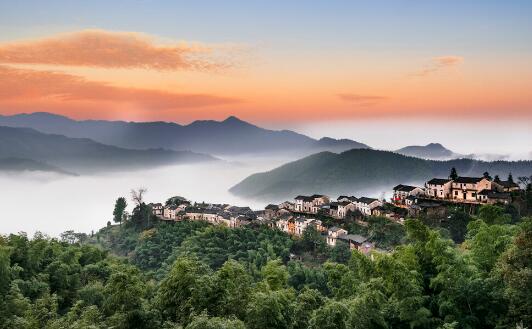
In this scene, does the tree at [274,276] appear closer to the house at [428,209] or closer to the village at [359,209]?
the village at [359,209]

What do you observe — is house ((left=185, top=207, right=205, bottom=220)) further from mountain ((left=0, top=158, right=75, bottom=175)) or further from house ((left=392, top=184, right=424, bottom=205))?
mountain ((left=0, top=158, right=75, bottom=175))

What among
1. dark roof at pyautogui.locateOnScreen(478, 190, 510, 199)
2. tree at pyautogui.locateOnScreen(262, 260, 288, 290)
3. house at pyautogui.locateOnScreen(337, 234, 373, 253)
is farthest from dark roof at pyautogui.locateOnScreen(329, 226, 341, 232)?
tree at pyautogui.locateOnScreen(262, 260, 288, 290)

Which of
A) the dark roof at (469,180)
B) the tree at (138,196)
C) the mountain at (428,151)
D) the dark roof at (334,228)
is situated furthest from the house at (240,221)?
the mountain at (428,151)

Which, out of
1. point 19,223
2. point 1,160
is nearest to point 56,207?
point 19,223

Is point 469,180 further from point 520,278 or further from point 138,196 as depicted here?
point 138,196

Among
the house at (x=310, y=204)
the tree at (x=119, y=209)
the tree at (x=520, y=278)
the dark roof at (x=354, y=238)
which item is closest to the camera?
the tree at (x=520, y=278)

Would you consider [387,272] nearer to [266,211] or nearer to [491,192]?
[491,192]

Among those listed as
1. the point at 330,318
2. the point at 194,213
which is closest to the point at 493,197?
the point at 330,318
